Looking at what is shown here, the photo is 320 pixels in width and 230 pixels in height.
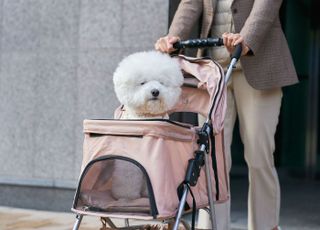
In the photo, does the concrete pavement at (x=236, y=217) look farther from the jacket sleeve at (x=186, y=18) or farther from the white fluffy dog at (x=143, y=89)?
the white fluffy dog at (x=143, y=89)

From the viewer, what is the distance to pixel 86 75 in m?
5.75

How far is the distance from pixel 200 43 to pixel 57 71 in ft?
8.38

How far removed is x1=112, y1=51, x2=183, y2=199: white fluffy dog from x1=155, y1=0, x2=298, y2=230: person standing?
2.40 feet

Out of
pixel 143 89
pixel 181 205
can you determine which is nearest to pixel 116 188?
Answer: pixel 181 205

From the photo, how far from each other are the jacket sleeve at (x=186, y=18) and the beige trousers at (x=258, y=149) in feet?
1.40

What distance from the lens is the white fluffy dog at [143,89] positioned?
10.1 feet

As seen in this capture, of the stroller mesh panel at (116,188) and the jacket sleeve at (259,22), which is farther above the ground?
the jacket sleeve at (259,22)

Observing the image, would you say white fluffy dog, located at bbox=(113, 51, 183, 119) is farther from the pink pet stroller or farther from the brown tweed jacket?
the brown tweed jacket

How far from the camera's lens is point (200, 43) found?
361 centimetres

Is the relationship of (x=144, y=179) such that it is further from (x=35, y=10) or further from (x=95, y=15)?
(x=35, y=10)

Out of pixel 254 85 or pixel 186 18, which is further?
pixel 186 18

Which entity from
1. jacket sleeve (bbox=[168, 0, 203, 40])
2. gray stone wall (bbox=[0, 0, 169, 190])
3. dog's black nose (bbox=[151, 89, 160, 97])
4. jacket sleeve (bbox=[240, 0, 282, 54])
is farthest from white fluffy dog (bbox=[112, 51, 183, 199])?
gray stone wall (bbox=[0, 0, 169, 190])

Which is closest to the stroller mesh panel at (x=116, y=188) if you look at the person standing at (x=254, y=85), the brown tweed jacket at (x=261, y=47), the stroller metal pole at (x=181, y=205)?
the stroller metal pole at (x=181, y=205)

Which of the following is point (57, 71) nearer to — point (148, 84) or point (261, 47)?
point (261, 47)
